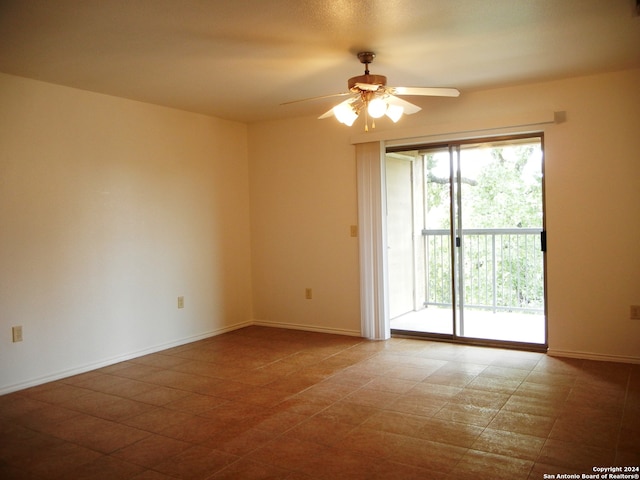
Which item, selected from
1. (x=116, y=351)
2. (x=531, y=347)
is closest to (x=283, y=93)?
(x=116, y=351)

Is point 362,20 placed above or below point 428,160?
above

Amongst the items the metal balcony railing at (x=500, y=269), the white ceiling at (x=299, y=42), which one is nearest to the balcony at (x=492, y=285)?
the metal balcony railing at (x=500, y=269)

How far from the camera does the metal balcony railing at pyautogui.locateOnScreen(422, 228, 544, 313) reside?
197 inches

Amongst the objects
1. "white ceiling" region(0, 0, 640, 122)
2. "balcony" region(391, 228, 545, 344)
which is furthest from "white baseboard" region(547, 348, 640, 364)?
"white ceiling" region(0, 0, 640, 122)

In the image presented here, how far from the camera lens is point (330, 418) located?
3.05 m

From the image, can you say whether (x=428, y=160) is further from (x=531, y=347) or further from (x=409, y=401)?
(x=409, y=401)

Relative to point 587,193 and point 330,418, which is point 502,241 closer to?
point 587,193

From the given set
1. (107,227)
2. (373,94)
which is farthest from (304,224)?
(373,94)

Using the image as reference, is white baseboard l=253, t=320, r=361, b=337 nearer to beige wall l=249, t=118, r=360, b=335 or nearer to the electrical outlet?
beige wall l=249, t=118, r=360, b=335

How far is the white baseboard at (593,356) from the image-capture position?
3.99 metres

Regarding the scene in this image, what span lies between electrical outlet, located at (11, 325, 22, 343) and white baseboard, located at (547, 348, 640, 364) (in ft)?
13.9

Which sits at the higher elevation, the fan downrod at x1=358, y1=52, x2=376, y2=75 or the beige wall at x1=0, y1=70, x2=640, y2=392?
the fan downrod at x1=358, y1=52, x2=376, y2=75

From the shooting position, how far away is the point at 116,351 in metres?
4.38

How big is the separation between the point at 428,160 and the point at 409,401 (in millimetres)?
2649
